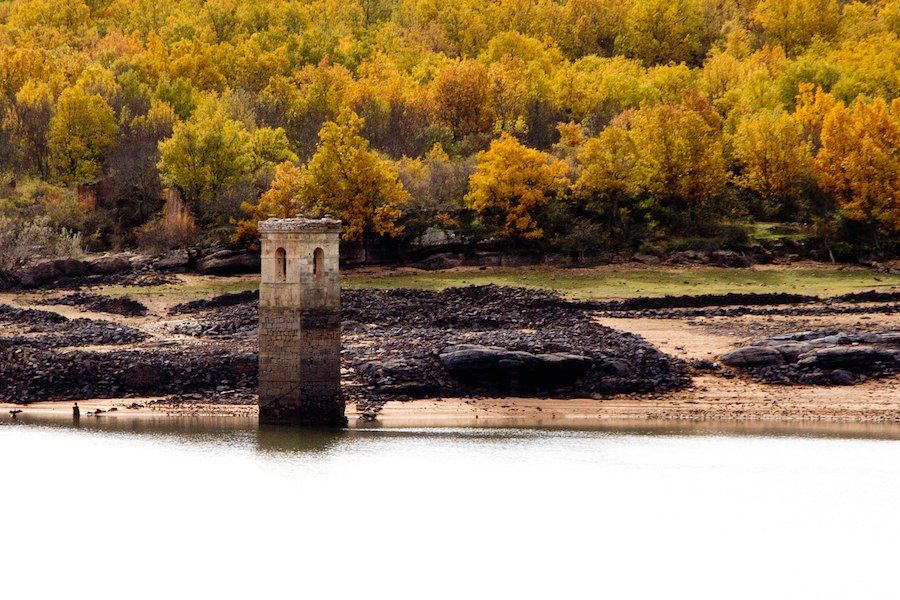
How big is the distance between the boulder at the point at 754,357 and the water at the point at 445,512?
20.6ft

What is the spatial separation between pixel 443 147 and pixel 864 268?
33234 mm

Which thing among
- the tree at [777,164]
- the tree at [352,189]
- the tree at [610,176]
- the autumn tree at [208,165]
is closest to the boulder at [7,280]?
the autumn tree at [208,165]

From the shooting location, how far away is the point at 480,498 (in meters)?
45.4

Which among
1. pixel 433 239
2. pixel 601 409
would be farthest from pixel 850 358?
pixel 433 239

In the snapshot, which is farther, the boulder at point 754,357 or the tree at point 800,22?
the tree at point 800,22

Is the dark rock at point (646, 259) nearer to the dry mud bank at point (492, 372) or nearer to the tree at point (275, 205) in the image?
the dry mud bank at point (492, 372)

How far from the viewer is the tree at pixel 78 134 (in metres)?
99.2

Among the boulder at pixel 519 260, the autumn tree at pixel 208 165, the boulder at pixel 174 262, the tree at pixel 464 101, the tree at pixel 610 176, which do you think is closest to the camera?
the boulder at pixel 174 262

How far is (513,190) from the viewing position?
281 feet

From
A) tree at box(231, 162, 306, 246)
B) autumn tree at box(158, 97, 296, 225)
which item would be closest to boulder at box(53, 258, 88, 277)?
tree at box(231, 162, 306, 246)

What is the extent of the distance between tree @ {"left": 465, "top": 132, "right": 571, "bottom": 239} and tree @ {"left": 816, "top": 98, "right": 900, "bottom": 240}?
39.6 ft

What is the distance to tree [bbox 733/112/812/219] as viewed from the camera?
88750 millimetres

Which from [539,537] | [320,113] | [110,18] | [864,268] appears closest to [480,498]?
[539,537]

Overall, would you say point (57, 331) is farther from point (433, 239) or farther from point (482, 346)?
point (433, 239)
